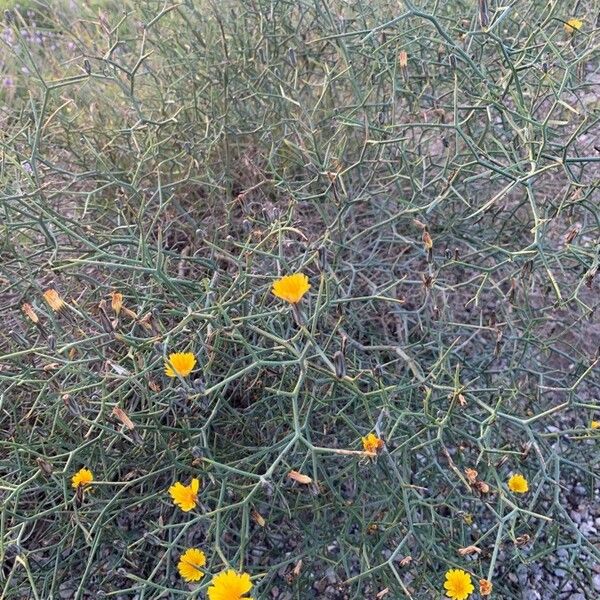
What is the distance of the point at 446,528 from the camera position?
1.56 meters

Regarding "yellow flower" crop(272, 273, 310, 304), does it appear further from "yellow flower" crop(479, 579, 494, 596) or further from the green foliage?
"yellow flower" crop(479, 579, 494, 596)

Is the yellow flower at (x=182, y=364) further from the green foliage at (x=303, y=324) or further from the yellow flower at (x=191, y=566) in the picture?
the yellow flower at (x=191, y=566)

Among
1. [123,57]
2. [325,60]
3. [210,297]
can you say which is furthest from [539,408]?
[123,57]

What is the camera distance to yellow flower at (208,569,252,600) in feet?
3.61

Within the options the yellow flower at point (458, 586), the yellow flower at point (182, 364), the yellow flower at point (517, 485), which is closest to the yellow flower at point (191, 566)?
the yellow flower at point (182, 364)

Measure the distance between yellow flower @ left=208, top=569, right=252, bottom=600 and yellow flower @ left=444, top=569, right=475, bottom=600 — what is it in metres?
0.40

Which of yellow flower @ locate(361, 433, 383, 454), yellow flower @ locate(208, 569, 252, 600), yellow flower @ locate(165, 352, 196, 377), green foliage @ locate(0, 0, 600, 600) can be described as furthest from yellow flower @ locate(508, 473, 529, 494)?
yellow flower @ locate(165, 352, 196, 377)

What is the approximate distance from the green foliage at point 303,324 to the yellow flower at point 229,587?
69mm

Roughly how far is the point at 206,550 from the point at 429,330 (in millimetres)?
Answer: 733

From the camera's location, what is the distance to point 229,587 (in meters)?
1.11

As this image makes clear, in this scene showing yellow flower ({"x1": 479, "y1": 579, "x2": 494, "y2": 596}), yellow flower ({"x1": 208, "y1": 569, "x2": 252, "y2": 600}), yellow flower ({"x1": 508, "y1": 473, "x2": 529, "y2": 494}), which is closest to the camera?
yellow flower ({"x1": 208, "y1": 569, "x2": 252, "y2": 600})

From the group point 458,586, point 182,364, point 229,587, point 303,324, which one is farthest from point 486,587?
point 182,364

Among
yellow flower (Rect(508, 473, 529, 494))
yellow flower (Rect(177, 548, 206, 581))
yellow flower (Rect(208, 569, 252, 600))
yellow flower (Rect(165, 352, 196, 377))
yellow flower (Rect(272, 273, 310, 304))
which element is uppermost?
yellow flower (Rect(272, 273, 310, 304))

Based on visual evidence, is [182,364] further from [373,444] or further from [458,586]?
[458,586]
